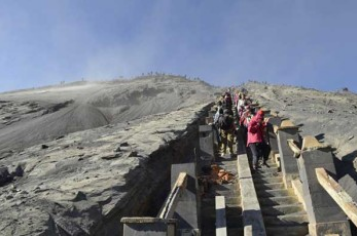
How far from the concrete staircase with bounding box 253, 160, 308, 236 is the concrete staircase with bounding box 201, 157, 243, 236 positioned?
55 cm

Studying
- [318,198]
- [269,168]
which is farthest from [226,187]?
[318,198]

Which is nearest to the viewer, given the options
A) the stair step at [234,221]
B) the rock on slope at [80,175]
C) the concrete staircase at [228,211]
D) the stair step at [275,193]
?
the rock on slope at [80,175]

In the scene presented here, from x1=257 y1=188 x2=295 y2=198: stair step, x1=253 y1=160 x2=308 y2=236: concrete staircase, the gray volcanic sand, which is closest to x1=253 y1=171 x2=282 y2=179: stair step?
x1=253 y1=160 x2=308 y2=236: concrete staircase

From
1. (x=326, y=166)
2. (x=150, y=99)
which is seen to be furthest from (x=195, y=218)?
(x=150, y=99)

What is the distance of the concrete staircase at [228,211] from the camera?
351 inches

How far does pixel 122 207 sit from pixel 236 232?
2.42 m

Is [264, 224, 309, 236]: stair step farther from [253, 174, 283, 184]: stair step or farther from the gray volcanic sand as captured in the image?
[253, 174, 283, 184]: stair step

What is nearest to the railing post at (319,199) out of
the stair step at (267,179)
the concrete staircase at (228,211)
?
the concrete staircase at (228,211)

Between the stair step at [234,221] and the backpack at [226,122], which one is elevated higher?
the backpack at [226,122]

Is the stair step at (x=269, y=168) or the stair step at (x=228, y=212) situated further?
the stair step at (x=269, y=168)

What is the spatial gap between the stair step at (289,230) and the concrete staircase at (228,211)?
0.63 metres

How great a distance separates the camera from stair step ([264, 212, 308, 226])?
8.79 meters

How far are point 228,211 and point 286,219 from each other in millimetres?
1358

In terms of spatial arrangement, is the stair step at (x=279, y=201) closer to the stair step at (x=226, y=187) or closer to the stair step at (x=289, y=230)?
the stair step at (x=226, y=187)
